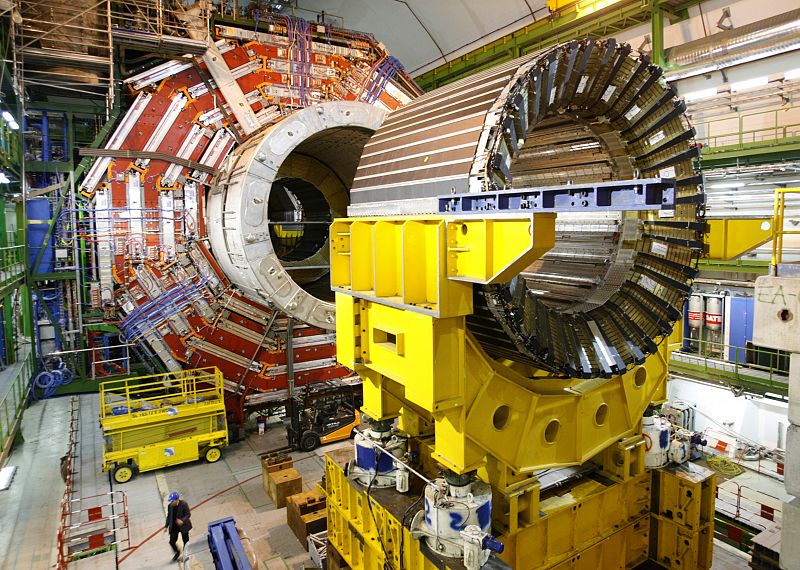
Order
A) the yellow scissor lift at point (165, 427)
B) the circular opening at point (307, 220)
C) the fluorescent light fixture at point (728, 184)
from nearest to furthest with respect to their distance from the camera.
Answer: the yellow scissor lift at point (165, 427) → the circular opening at point (307, 220) → the fluorescent light fixture at point (728, 184)

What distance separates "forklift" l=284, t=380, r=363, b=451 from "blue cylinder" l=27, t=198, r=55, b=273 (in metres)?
4.43

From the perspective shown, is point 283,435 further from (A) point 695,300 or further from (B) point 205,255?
(A) point 695,300

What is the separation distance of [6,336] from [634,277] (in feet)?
34.3

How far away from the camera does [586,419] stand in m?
4.20

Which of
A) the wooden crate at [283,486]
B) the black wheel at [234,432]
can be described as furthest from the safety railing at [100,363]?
the wooden crate at [283,486]

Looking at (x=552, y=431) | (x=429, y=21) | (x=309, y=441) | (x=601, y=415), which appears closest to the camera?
(x=552, y=431)

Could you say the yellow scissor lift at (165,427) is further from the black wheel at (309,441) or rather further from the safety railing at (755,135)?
the safety railing at (755,135)

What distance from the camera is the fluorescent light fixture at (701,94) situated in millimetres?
9067

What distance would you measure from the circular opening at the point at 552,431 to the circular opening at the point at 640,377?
0.99 meters

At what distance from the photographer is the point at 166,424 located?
7.49m

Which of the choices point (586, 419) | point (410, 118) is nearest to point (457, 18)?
point (410, 118)

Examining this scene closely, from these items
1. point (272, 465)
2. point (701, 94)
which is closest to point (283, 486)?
point (272, 465)

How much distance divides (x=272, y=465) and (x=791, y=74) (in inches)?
364

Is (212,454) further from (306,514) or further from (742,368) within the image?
(742,368)
